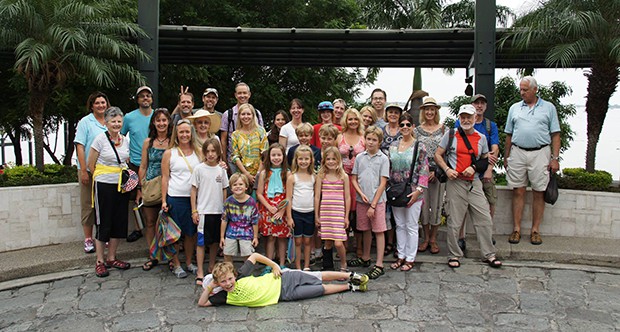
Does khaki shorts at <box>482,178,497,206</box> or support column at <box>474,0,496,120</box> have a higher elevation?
support column at <box>474,0,496,120</box>

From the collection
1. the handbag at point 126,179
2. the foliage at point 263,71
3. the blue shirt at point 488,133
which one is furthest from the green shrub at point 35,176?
the foliage at point 263,71

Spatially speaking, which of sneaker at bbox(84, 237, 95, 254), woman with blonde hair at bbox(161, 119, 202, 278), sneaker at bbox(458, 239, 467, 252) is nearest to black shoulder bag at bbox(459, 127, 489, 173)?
sneaker at bbox(458, 239, 467, 252)

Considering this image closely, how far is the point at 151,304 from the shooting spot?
4770 mm

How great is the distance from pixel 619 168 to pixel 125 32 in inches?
461

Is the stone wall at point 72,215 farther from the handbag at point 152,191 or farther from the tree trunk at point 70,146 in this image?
the tree trunk at point 70,146

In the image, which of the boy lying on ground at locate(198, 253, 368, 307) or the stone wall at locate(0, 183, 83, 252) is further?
the stone wall at locate(0, 183, 83, 252)

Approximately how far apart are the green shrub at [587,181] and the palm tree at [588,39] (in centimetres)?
66

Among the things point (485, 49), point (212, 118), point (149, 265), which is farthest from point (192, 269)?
point (485, 49)

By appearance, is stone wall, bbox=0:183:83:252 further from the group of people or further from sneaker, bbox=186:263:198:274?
sneaker, bbox=186:263:198:274

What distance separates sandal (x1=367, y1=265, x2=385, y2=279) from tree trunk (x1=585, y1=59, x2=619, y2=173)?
3.97m

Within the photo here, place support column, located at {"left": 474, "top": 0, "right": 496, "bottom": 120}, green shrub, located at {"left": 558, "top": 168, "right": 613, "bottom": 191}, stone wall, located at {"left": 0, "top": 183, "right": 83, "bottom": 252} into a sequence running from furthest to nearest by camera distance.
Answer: support column, located at {"left": 474, "top": 0, "right": 496, "bottom": 120} → green shrub, located at {"left": 558, "top": 168, "right": 613, "bottom": 191} → stone wall, located at {"left": 0, "top": 183, "right": 83, "bottom": 252}

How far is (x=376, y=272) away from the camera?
5438 mm

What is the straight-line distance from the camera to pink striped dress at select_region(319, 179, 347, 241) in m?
5.35

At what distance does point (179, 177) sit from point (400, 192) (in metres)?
2.35
